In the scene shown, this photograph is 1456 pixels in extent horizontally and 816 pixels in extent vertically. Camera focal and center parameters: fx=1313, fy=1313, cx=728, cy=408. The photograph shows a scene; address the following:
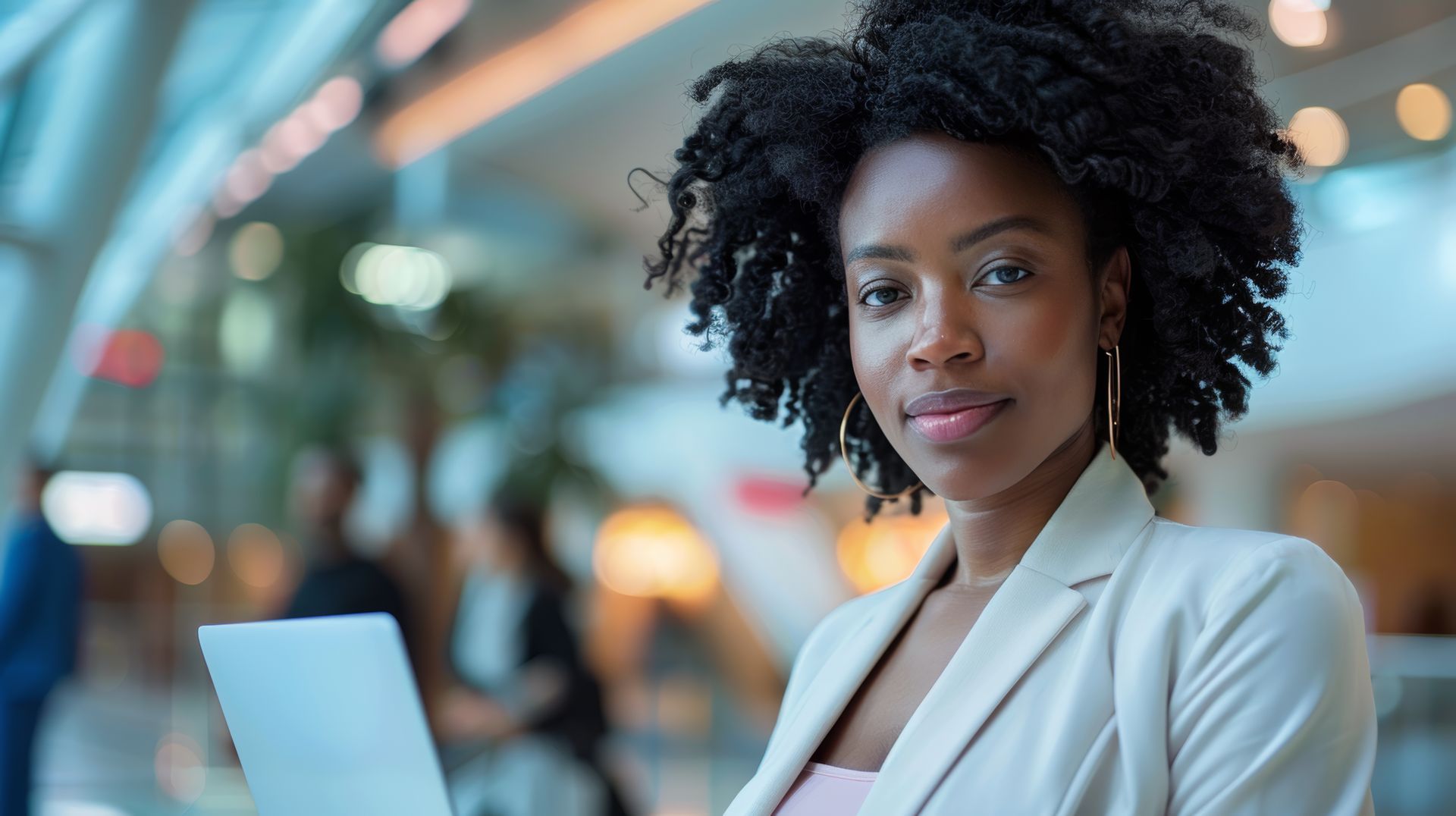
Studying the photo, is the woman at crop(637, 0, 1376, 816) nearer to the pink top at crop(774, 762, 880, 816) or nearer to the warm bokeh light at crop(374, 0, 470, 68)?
the pink top at crop(774, 762, 880, 816)

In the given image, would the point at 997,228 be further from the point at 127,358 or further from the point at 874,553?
the point at 127,358

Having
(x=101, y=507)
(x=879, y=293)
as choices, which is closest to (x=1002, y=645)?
(x=879, y=293)

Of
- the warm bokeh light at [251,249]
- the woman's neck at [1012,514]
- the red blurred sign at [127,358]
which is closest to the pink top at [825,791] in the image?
the woman's neck at [1012,514]

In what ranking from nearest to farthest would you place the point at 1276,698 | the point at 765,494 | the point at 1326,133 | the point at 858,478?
1. the point at 1276,698
2. the point at 858,478
3. the point at 1326,133
4. the point at 765,494

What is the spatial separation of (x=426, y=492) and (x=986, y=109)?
1067cm

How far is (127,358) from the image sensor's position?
53.2ft

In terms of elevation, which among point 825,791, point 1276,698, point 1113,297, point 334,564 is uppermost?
point 1113,297

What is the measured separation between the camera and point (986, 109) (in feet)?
4.49

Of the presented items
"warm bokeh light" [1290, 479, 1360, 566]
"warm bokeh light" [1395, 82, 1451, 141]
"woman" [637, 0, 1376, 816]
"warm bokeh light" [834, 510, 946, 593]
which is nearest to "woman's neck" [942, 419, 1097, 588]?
"woman" [637, 0, 1376, 816]

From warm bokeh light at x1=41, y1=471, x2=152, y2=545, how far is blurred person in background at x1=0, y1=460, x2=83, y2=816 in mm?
10557

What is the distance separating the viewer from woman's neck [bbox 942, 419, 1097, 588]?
150 cm

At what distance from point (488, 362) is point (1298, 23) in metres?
7.20

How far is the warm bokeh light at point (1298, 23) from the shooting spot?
24.0ft

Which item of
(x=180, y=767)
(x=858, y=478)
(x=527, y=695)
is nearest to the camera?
(x=858, y=478)
